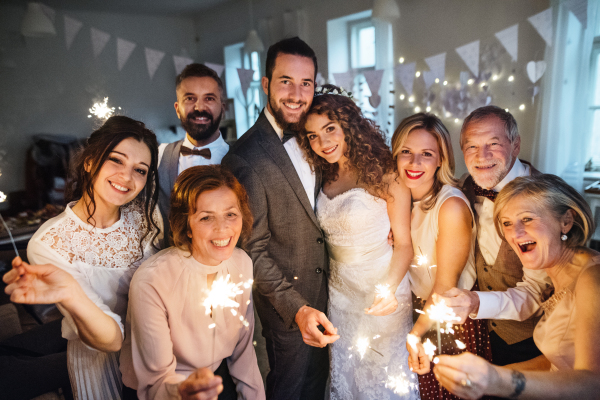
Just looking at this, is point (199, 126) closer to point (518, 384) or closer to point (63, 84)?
point (63, 84)

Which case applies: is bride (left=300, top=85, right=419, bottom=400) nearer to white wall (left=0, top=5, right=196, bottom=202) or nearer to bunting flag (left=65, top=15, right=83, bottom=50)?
white wall (left=0, top=5, right=196, bottom=202)

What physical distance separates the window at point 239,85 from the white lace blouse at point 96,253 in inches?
103

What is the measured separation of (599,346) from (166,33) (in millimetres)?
3365

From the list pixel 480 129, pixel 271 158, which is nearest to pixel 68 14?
pixel 271 158

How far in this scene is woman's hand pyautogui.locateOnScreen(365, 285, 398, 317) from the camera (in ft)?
5.05

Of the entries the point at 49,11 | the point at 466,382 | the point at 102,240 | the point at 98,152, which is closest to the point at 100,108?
the point at 49,11

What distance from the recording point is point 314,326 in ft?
4.80

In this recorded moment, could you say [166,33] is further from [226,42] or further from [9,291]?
[9,291]

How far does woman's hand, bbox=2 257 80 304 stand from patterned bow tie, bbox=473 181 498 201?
1702 mm

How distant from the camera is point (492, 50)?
131 inches

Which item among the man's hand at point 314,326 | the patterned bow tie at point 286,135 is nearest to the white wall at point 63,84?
the patterned bow tie at point 286,135

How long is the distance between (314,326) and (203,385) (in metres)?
0.57

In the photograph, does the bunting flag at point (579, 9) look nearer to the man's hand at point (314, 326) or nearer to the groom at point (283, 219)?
the groom at point (283, 219)


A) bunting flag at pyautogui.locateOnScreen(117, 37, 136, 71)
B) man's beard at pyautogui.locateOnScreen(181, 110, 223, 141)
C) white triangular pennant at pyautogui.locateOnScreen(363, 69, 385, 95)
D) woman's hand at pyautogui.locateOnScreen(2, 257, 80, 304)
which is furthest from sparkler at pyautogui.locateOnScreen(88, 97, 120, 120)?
white triangular pennant at pyautogui.locateOnScreen(363, 69, 385, 95)
